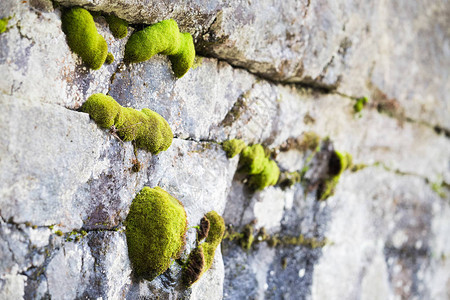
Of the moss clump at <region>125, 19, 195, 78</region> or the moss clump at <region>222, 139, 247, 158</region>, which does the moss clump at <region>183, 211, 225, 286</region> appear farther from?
the moss clump at <region>125, 19, 195, 78</region>

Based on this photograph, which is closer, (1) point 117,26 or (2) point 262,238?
(1) point 117,26

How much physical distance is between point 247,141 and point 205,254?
737 mm

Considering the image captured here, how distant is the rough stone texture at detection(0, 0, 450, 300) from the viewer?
1320 mm

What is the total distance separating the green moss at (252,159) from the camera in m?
2.40

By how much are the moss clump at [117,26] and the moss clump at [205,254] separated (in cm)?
91

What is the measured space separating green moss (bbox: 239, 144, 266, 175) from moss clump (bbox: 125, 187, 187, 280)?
77 centimetres

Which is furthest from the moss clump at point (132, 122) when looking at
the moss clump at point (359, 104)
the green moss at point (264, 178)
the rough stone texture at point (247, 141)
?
the moss clump at point (359, 104)

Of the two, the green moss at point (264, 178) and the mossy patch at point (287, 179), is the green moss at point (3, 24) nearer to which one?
the green moss at point (264, 178)

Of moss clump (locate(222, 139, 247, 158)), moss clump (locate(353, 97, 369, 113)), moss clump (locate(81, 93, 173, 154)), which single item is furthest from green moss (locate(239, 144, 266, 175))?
moss clump (locate(353, 97, 369, 113))

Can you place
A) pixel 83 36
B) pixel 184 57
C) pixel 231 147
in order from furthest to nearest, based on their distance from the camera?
pixel 231 147 < pixel 184 57 < pixel 83 36

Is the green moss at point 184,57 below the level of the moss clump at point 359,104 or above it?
above

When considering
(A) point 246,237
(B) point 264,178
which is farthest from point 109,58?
(A) point 246,237

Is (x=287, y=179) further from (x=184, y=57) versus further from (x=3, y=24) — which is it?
(x=3, y=24)

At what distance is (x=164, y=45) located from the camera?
171cm
